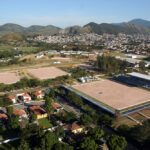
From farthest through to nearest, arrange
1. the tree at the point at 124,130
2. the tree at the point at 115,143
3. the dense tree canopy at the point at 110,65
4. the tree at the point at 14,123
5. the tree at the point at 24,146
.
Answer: the dense tree canopy at the point at 110,65 → the tree at the point at 14,123 → the tree at the point at 124,130 → the tree at the point at 24,146 → the tree at the point at 115,143

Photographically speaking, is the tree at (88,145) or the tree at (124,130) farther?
the tree at (124,130)

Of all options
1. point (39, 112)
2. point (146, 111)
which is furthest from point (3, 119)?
point (146, 111)

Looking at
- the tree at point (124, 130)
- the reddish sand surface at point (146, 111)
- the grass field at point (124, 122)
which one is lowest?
the grass field at point (124, 122)

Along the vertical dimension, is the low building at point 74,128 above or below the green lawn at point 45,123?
above

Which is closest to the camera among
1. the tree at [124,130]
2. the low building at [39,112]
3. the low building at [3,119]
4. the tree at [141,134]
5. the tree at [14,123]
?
the tree at [141,134]

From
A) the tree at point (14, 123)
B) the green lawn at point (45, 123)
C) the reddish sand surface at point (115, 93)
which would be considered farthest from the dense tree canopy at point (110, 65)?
the tree at point (14, 123)

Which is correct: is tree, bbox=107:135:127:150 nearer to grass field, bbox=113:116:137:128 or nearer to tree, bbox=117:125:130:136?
tree, bbox=117:125:130:136

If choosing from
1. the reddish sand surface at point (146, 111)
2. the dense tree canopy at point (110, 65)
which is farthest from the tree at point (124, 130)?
Answer: the dense tree canopy at point (110, 65)

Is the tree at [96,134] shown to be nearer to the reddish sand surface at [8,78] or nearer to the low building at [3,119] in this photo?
the low building at [3,119]

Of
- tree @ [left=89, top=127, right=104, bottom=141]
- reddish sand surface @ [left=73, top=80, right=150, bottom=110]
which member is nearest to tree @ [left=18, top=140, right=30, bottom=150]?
tree @ [left=89, top=127, right=104, bottom=141]
